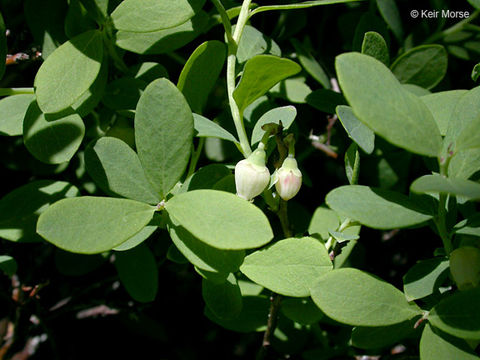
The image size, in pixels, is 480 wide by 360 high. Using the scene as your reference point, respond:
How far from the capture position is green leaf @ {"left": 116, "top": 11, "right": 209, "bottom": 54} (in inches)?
37.2

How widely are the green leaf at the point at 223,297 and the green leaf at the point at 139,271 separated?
6.7 inches

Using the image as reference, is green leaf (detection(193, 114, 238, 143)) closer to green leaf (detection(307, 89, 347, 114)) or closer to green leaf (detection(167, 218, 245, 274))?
green leaf (detection(167, 218, 245, 274))

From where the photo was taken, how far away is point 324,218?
3.38 ft

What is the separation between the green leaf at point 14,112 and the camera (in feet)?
3.00

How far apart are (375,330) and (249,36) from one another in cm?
56

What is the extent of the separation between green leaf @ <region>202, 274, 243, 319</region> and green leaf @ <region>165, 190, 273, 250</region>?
189mm

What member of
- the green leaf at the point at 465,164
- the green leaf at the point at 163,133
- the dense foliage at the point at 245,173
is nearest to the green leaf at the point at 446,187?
the dense foliage at the point at 245,173

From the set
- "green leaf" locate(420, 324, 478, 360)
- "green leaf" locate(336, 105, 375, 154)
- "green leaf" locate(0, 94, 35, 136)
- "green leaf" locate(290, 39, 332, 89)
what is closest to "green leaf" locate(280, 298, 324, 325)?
"green leaf" locate(420, 324, 478, 360)

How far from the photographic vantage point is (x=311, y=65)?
1.10 m

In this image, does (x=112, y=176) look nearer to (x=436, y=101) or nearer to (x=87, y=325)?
(x=436, y=101)

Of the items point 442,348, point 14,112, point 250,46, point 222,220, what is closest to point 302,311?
point 442,348


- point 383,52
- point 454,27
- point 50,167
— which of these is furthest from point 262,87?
point 454,27

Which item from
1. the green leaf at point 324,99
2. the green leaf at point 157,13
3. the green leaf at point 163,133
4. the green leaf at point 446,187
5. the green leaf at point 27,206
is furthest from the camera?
the green leaf at point 324,99

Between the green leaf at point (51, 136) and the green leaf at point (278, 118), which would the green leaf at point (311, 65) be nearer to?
the green leaf at point (278, 118)
